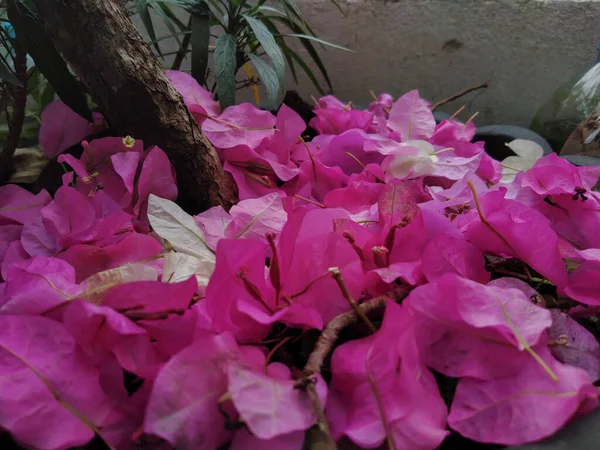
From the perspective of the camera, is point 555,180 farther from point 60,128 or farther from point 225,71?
point 60,128

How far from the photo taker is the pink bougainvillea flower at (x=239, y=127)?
554mm

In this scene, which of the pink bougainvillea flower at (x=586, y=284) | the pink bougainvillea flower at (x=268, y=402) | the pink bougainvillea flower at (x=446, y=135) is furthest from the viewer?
the pink bougainvillea flower at (x=446, y=135)

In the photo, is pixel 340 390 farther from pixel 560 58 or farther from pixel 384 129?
pixel 560 58

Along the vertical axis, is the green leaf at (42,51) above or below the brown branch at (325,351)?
above

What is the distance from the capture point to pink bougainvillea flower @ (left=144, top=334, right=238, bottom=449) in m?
0.26

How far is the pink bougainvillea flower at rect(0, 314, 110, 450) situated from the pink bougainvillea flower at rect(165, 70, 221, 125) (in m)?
0.34

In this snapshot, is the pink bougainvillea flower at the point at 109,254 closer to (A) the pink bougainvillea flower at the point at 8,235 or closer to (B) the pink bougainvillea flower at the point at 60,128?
(A) the pink bougainvillea flower at the point at 8,235

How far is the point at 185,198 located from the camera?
0.54 meters

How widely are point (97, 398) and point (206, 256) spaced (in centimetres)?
15

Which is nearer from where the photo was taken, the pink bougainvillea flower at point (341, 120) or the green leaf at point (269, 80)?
the green leaf at point (269, 80)

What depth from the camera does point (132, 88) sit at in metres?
0.48

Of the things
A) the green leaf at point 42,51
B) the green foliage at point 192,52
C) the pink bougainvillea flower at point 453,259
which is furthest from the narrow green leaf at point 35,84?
the pink bougainvillea flower at point 453,259

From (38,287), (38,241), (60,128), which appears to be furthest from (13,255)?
(60,128)

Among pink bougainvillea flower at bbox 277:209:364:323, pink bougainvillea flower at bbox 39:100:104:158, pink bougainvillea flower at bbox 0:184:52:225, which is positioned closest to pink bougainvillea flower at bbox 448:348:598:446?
pink bougainvillea flower at bbox 277:209:364:323
